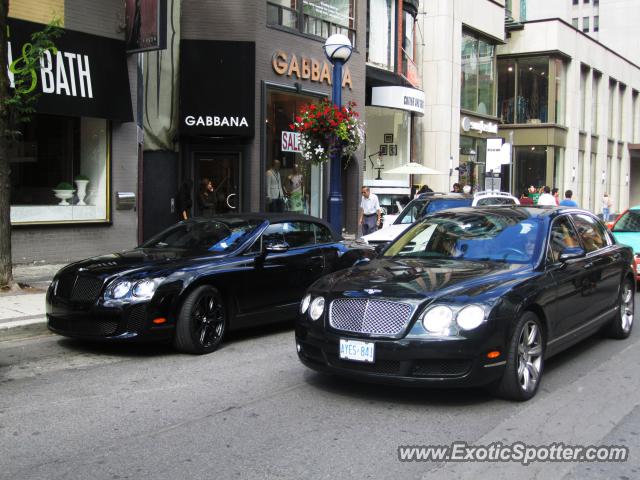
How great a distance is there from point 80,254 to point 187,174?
4.10 meters

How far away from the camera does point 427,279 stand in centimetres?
572

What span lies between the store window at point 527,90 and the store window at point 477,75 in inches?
131

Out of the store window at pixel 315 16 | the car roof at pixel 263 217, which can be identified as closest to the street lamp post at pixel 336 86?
the car roof at pixel 263 217

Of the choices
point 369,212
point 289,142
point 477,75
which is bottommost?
point 369,212

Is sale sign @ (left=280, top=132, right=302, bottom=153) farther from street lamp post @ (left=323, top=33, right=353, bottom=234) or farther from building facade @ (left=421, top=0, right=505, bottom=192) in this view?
building facade @ (left=421, top=0, right=505, bottom=192)

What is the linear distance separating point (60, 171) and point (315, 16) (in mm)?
8562

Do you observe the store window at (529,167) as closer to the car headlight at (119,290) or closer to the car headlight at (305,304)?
the car headlight at (119,290)

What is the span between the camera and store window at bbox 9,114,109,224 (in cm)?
1346

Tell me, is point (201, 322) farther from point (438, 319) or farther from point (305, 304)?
point (438, 319)

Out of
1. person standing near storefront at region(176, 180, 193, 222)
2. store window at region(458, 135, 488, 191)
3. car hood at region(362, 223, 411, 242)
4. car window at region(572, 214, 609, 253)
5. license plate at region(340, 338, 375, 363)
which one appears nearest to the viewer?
license plate at region(340, 338, 375, 363)

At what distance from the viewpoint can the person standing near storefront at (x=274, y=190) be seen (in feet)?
58.7

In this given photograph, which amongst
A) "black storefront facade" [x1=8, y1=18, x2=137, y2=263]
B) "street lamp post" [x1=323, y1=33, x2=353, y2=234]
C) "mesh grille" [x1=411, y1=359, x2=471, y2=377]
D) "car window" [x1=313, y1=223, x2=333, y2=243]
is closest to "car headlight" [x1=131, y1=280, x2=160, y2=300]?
"car window" [x1=313, y1=223, x2=333, y2=243]

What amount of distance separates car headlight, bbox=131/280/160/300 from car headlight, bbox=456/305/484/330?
10.8ft

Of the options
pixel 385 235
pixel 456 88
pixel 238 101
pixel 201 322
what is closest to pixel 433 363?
pixel 201 322
